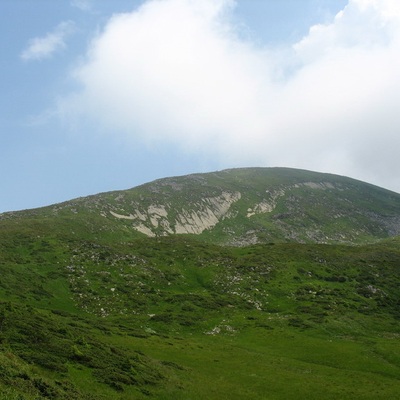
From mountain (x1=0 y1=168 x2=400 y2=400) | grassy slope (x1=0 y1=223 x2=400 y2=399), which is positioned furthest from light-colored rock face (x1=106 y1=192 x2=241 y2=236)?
grassy slope (x1=0 y1=223 x2=400 y2=399)

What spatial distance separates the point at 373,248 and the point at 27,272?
102245 mm

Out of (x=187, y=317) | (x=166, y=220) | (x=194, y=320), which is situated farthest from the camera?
(x=166, y=220)

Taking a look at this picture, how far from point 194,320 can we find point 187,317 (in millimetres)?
1525

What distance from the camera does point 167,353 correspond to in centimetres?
5391

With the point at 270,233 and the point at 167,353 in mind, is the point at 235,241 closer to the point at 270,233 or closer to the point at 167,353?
the point at 270,233

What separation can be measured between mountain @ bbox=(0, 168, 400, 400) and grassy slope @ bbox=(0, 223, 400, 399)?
0.24m

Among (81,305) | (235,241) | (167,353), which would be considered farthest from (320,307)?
(235,241)

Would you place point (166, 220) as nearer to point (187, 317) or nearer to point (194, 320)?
point (187, 317)

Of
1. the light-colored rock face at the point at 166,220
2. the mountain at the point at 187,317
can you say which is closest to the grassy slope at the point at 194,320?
the mountain at the point at 187,317

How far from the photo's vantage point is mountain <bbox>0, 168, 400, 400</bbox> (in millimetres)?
37281

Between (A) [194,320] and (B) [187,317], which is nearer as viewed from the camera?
(A) [194,320]

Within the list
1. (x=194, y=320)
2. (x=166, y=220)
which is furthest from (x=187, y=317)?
(x=166, y=220)

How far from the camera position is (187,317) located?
74812 millimetres

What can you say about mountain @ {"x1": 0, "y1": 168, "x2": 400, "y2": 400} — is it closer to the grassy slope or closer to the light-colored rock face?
the grassy slope
